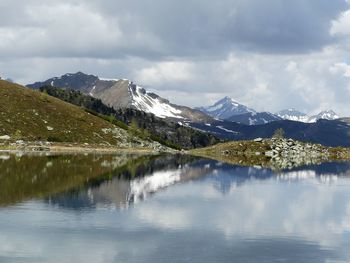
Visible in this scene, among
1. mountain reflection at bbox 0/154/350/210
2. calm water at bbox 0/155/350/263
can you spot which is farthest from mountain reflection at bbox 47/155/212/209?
calm water at bbox 0/155/350/263

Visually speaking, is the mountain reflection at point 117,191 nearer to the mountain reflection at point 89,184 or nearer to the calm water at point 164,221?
the mountain reflection at point 89,184

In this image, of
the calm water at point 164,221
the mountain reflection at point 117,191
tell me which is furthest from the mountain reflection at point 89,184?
the calm water at point 164,221

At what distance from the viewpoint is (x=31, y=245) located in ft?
123

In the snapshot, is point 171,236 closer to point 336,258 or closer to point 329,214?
point 336,258

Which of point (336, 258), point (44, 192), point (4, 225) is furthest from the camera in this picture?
point (44, 192)

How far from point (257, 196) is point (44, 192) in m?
30.3

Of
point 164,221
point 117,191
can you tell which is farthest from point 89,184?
point 164,221

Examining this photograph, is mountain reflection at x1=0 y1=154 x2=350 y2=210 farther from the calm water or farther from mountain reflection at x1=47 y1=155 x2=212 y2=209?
the calm water

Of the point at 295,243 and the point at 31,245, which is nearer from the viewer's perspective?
the point at 31,245

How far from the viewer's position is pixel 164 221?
5025 centimetres

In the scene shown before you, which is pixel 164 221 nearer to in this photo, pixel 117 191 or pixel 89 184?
pixel 117 191

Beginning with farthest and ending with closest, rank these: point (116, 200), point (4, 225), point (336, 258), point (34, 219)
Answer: point (116, 200) → point (34, 219) → point (4, 225) → point (336, 258)

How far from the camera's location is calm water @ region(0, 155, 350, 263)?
36844 mm

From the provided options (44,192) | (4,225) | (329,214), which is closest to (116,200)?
(44,192)
